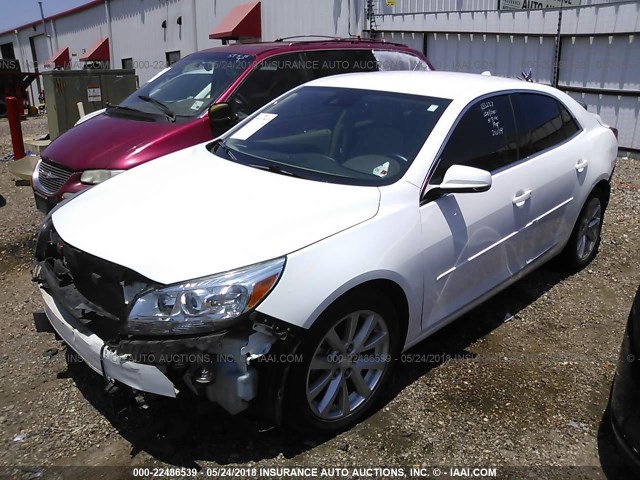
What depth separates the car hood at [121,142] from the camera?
4.75 meters

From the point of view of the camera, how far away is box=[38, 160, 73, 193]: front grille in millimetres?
4828

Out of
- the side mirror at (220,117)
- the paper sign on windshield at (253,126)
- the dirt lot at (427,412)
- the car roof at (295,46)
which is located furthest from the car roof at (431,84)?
the car roof at (295,46)

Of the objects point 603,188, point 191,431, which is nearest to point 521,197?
point 603,188

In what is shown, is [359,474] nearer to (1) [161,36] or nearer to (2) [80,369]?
(2) [80,369]

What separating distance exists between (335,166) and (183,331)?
1348 millimetres

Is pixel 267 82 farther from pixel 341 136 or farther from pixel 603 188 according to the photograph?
pixel 603 188

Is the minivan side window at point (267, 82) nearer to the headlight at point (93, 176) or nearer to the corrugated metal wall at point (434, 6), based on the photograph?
the headlight at point (93, 176)

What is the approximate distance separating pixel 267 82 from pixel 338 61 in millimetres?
1055

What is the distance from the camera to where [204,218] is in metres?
2.67

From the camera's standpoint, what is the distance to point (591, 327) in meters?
3.99

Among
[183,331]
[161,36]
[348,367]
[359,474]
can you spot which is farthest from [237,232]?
[161,36]

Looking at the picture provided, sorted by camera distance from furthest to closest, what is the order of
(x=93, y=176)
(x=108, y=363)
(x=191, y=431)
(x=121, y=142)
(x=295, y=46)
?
(x=295, y=46) < (x=121, y=142) < (x=93, y=176) < (x=191, y=431) < (x=108, y=363)

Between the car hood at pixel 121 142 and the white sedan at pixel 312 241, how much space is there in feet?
3.94

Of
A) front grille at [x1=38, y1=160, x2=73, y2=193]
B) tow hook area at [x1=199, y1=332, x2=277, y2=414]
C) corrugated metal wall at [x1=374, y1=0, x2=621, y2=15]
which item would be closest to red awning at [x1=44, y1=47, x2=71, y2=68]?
corrugated metal wall at [x1=374, y1=0, x2=621, y2=15]
